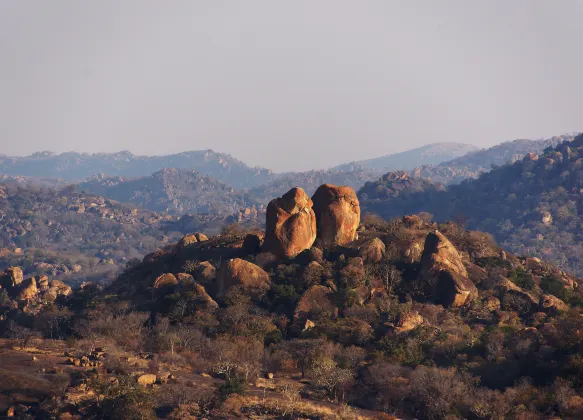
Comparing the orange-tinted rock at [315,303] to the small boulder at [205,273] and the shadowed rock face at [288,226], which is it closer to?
the shadowed rock face at [288,226]

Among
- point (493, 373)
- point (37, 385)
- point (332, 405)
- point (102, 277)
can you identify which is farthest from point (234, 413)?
point (102, 277)

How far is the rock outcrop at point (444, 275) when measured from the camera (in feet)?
177

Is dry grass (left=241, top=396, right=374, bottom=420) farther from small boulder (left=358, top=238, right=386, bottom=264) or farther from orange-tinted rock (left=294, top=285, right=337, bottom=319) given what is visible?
small boulder (left=358, top=238, right=386, bottom=264)

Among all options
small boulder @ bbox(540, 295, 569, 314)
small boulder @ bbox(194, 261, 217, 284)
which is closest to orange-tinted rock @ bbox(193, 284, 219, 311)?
small boulder @ bbox(194, 261, 217, 284)

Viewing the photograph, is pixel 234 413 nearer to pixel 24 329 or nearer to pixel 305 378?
pixel 305 378

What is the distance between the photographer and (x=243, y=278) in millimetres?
56344

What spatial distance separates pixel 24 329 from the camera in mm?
54062

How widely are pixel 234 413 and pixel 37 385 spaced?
12.6 meters

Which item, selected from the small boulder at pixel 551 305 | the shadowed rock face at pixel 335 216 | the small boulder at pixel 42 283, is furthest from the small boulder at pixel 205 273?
the small boulder at pixel 42 283

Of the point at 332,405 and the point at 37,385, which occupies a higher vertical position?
the point at 37,385

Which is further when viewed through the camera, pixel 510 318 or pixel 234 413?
pixel 510 318

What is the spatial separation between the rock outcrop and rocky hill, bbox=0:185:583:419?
0.13 metres

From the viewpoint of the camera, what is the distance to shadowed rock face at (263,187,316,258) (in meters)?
60.2

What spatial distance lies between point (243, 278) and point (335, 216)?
1199 cm
